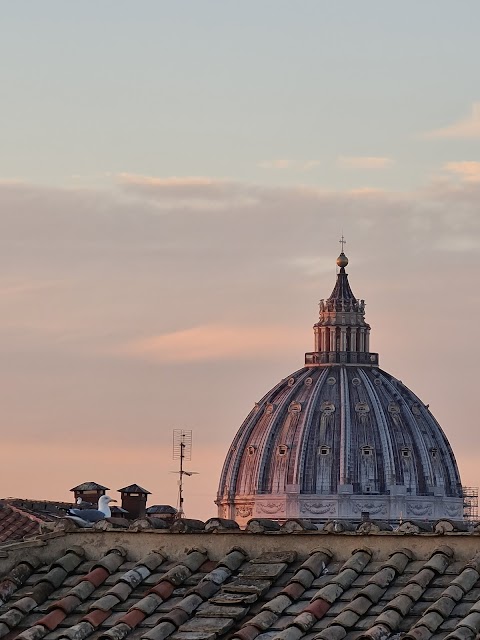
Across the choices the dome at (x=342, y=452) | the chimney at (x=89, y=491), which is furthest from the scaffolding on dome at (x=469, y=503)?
the chimney at (x=89, y=491)

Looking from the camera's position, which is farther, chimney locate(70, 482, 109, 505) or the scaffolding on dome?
the scaffolding on dome

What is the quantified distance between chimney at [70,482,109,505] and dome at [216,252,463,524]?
13258cm

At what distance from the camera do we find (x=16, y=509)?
37.2 meters

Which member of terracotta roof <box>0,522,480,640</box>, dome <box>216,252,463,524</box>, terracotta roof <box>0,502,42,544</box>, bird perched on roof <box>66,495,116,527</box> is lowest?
terracotta roof <box>0,522,480,640</box>

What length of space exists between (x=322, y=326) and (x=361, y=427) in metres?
15.5

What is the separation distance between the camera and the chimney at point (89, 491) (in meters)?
38.3

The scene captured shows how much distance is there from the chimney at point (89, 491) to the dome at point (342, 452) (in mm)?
132581

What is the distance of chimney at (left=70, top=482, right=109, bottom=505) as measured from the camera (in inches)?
1506

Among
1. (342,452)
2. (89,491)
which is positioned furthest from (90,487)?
(342,452)

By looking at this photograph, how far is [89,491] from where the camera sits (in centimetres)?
4012

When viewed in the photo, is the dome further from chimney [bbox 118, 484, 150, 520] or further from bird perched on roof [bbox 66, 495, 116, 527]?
bird perched on roof [bbox 66, 495, 116, 527]

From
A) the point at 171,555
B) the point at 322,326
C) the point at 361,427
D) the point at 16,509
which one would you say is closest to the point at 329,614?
the point at 171,555

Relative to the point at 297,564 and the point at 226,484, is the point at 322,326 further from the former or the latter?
the point at 297,564

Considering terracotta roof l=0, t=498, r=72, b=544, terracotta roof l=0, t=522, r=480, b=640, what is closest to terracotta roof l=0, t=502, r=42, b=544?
terracotta roof l=0, t=498, r=72, b=544
